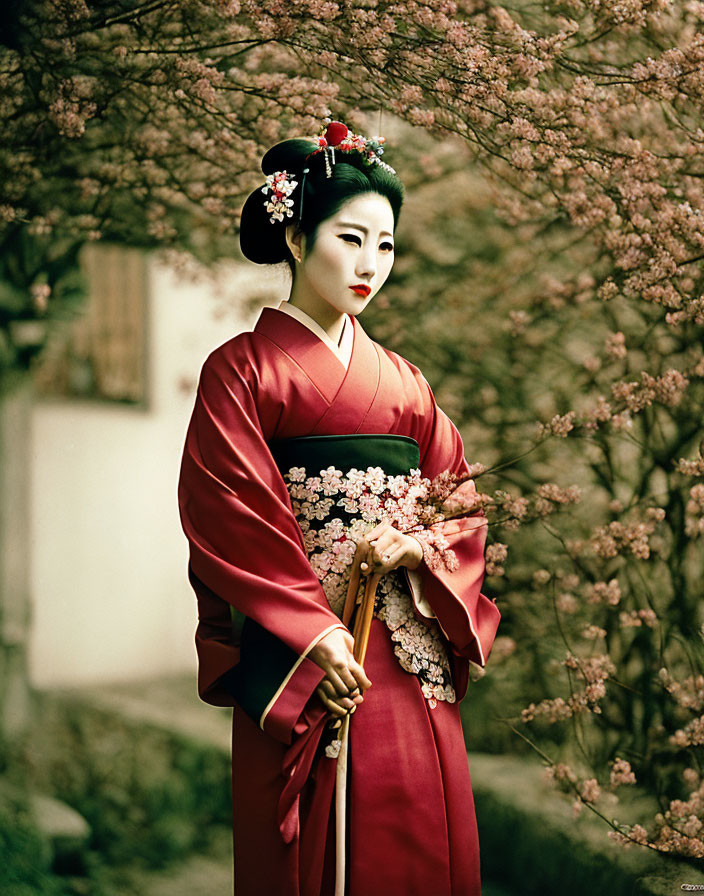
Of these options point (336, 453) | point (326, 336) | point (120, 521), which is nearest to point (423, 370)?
point (120, 521)

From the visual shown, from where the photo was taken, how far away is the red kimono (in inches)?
81.5

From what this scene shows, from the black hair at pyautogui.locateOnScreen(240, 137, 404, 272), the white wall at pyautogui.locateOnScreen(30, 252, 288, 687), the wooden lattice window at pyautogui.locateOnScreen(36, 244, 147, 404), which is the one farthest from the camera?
the wooden lattice window at pyautogui.locateOnScreen(36, 244, 147, 404)

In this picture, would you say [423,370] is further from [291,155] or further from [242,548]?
[242,548]

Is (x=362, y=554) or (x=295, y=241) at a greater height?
(x=295, y=241)

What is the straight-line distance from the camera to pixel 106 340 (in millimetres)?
5059

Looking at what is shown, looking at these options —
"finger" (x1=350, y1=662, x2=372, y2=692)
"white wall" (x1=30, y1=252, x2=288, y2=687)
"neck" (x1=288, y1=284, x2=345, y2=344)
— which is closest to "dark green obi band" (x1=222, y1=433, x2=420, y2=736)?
"finger" (x1=350, y1=662, x2=372, y2=692)

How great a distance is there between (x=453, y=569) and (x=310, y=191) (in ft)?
2.80

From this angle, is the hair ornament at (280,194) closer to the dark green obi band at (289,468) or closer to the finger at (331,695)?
the dark green obi band at (289,468)

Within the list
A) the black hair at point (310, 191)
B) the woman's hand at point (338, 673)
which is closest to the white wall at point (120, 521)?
the black hair at point (310, 191)

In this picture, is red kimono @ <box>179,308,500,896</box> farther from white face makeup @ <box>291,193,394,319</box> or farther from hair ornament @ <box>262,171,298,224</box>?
hair ornament @ <box>262,171,298,224</box>

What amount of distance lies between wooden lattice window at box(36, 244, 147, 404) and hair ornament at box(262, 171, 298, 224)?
2.71 m

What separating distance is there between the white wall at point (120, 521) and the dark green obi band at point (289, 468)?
102 inches

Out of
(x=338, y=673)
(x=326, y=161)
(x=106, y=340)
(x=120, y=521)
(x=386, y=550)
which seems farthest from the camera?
(x=106, y=340)

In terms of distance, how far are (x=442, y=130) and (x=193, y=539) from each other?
138 cm
